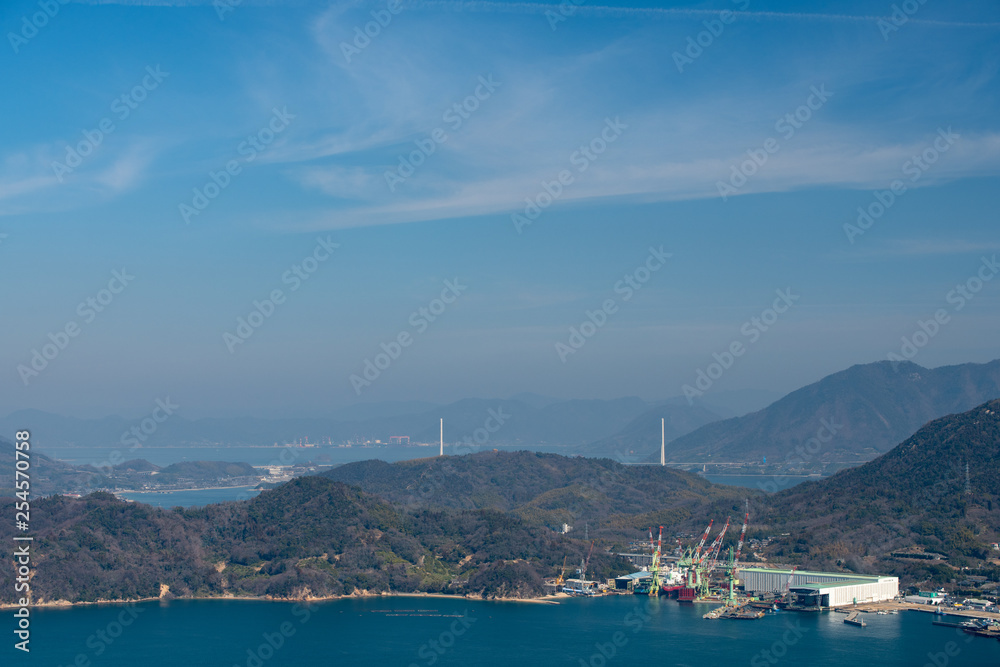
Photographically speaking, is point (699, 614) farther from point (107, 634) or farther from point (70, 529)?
point (70, 529)

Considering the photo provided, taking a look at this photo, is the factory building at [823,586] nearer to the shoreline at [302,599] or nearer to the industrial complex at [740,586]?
the industrial complex at [740,586]

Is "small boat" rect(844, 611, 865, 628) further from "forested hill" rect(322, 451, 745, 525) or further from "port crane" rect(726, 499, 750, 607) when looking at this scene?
"forested hill" rect(322, 451, 745, 525)

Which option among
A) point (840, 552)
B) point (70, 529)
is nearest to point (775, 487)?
point (840, 552)

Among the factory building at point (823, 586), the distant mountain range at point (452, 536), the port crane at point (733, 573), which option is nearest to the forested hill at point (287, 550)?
the distant mountain range at point (452, 536)

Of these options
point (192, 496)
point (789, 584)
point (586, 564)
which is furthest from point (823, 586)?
point (192, 496)

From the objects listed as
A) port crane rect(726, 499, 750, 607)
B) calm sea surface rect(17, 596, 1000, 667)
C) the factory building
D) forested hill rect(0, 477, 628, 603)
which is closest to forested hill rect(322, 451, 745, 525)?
port crane rect(726, 499, 750, 607)

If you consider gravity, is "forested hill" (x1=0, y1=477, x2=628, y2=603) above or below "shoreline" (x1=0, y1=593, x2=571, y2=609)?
above
